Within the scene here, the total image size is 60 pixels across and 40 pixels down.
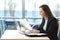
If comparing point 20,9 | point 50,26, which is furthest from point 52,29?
point 20,9

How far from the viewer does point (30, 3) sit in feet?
12.3

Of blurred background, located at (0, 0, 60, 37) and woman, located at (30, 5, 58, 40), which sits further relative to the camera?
blurred background, located at (0, 0, 60, 37)

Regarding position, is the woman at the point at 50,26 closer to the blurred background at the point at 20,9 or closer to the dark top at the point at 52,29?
the dark top at the point at 52,29

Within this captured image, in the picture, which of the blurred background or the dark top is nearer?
the dark top

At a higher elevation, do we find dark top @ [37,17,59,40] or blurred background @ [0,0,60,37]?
blurred background @ [0,0,60,37]

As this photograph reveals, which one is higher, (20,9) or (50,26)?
(20,9)

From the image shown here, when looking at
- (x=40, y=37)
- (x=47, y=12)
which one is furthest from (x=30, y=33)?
(x=47, y=12)

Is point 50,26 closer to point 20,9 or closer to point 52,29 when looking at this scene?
point 52,29

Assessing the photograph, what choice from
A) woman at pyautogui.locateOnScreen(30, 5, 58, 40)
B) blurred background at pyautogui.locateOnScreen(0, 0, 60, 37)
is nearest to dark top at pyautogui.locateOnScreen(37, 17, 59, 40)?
woman at pyautogui.locateOnScreen(30, 5, 58, 40)

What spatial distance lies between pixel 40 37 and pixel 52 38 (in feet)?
1.02

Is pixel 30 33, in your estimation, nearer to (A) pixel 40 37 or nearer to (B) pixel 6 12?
(A) pixel 40 37

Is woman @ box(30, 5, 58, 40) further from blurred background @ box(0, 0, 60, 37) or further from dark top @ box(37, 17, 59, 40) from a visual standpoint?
blurred background @ box(0, 0, 60, 37)

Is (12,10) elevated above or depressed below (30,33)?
above

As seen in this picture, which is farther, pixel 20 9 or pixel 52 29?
pixel 20 9
